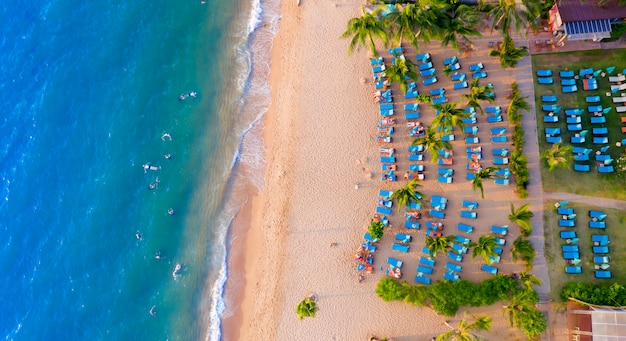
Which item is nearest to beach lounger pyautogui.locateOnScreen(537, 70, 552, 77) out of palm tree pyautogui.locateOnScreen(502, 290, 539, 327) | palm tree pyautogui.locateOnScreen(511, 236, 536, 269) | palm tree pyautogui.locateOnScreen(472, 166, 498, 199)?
palm tree pyautogui.locateOnScreen(472, 166, 498, 199)

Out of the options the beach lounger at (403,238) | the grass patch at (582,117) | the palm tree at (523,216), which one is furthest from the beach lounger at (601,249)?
the beach lounger at (403,238)

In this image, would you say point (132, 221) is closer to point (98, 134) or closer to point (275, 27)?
point (98, 134)

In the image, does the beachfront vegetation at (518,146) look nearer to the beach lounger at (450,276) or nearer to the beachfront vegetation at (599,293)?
the beachfront vegetation at (599,293)

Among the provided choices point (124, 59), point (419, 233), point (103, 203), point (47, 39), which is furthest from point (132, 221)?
point (419, 233)

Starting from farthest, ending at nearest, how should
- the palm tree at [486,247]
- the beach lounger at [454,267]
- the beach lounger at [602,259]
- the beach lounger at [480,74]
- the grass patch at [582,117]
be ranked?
the beach lounger at [480,74]
the grass patch at [582,117]
the beach lounger at [454,267]
the beach lounger at [602,259]
the palm tree at [486,247]

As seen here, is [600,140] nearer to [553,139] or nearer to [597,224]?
[553,139]

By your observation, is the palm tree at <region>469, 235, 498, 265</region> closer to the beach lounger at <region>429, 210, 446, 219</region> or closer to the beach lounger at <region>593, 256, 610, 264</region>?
the beach lounger at <region>429, 210, 446, 219</region>
